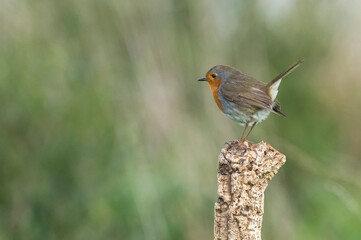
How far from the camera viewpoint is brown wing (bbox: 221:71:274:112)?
336 cm

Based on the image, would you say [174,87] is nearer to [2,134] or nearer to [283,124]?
[283,124]

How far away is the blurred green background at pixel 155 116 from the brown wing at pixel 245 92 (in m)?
0.51

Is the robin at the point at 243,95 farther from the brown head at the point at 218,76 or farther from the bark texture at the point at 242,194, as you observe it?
the bark texture at the point at 242,194

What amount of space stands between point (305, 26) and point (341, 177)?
2.28 metres

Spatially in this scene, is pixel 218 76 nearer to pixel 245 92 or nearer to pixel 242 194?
pixel 245 92

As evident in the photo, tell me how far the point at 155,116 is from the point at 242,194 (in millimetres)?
2899

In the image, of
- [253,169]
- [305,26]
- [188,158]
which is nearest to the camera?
[253,169]

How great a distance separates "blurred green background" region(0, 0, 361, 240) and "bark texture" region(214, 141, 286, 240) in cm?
105

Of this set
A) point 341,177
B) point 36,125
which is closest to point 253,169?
point 341,177

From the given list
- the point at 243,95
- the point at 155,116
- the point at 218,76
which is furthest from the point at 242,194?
the point at 155,116

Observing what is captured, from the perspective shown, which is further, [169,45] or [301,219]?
[301,219]

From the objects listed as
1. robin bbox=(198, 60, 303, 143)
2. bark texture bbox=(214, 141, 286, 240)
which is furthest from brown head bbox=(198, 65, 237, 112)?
bark texture bbox=(214, 141, 286, 240)

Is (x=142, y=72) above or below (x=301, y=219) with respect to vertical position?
above

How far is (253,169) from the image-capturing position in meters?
1.83
